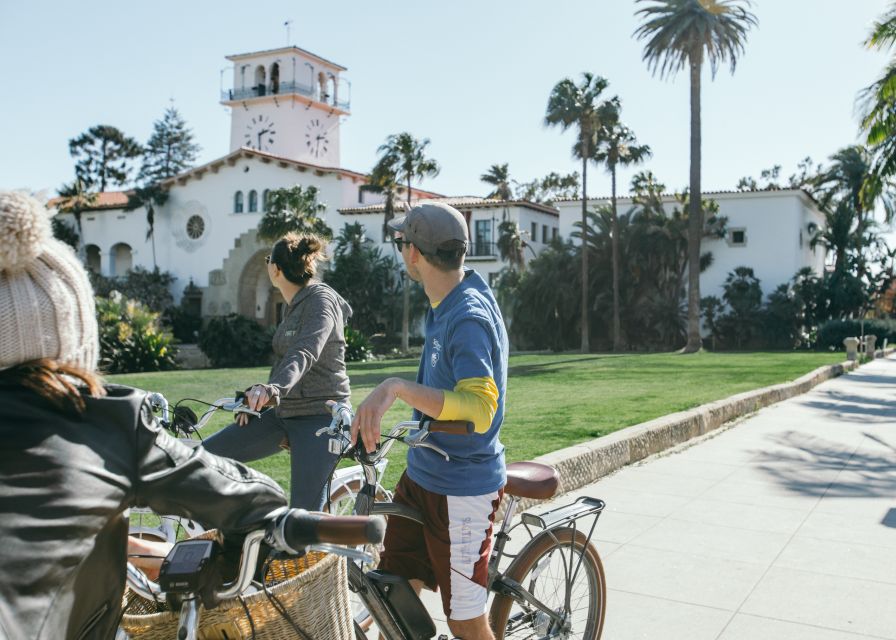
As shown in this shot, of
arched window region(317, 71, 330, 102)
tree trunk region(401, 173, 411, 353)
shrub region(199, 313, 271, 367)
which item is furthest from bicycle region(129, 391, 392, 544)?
arched window region(317, 71, 330, 102)

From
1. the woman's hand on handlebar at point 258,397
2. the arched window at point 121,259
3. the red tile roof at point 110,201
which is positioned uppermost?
the red tile roof at point 110,201

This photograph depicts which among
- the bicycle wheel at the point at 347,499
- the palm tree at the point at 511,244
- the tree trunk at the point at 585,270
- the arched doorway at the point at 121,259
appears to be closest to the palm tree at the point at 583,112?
the tree trunk at the point at 585,270

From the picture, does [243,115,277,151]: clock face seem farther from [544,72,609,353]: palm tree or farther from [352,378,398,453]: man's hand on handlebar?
[352,378,398,453]: man's hand on handlebar

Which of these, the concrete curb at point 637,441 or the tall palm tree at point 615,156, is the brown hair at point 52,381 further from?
the tall palm tree at point 615,156

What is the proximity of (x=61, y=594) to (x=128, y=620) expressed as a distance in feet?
1.25

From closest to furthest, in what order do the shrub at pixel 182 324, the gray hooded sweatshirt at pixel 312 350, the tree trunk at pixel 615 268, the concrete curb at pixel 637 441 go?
the gray hooded sweatshirt at pixel 312 350 → the concrete curb at pixel 637 441 → the tree trunk at pixel 615 268 → the shrub at pixel 182 324

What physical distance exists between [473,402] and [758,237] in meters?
44.5

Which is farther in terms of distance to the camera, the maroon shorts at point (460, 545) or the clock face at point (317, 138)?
the clock face at point (317, 138)

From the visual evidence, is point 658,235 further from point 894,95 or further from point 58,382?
point 58,382

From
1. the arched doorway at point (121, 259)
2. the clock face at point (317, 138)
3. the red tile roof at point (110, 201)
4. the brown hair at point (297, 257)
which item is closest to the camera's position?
the brown hair at point (297, 257)

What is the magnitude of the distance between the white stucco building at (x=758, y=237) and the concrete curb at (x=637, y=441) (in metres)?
31.2

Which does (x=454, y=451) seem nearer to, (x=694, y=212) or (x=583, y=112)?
(x=694, y=212)

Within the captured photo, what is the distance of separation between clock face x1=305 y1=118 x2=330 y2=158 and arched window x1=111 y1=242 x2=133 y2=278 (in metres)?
13.7

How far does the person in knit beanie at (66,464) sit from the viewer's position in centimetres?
146
